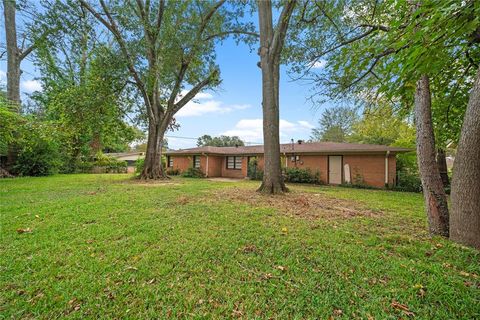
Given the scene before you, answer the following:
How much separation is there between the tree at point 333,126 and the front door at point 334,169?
1782 centimetres

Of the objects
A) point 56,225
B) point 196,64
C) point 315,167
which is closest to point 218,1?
point 196,64

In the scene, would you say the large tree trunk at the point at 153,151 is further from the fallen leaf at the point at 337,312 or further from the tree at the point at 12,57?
the fallen leaf at the point at 337,312

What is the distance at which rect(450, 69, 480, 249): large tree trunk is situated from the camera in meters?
3.01

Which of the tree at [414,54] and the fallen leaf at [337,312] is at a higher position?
the tree at [414,54]

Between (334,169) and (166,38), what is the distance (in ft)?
40.8

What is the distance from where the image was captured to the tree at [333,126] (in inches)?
1140

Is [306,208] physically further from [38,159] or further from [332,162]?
[38,159]

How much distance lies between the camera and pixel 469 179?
10.1 feet

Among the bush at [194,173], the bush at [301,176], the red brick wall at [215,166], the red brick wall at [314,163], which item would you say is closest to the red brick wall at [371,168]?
the red brick wall at [314,163]

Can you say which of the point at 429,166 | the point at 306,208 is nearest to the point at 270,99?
the point at 306,208

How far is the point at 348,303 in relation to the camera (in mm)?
1969

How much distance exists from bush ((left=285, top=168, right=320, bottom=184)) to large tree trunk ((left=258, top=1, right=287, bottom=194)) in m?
6.06

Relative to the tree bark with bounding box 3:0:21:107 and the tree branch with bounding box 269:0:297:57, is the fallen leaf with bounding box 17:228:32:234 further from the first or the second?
the tree bark with bounding box 3:0:21:107

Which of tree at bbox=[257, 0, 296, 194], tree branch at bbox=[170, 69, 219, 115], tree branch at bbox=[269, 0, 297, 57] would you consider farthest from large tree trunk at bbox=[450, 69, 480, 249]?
tree branch at bbox=[170, 69, 219, 115]
